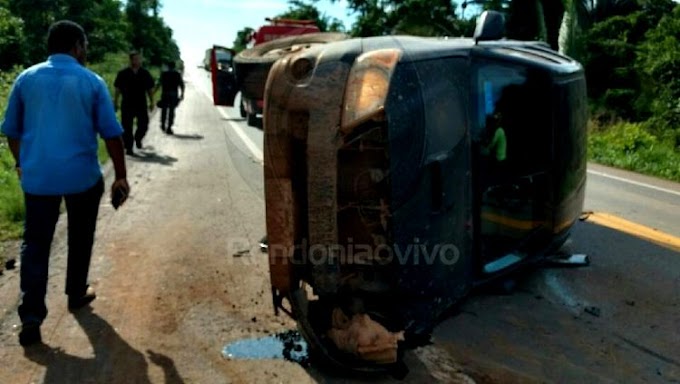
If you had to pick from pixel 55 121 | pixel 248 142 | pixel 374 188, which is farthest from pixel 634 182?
pixel 55 121

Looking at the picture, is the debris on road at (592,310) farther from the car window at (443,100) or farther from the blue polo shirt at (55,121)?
the blue polo shirt at (55,121)

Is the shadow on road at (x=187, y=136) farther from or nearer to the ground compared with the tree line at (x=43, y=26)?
nearer to the ground

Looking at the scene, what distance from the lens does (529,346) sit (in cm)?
429

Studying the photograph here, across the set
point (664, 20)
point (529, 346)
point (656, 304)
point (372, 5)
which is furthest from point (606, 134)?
point (372, 5)

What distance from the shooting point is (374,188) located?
3652mm

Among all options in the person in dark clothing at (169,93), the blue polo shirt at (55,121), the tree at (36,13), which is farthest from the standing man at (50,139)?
the tree at (36,13)

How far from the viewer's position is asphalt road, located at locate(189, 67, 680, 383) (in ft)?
13.1

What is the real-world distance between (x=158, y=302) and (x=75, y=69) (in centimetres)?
162

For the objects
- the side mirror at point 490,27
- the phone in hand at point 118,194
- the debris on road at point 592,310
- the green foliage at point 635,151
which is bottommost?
the green foliage at point 635,151

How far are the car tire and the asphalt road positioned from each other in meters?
2.57

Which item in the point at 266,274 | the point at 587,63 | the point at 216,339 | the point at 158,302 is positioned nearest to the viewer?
the point at 216,339

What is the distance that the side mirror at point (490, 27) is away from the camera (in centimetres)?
446

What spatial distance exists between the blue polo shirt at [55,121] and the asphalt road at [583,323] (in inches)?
91.6

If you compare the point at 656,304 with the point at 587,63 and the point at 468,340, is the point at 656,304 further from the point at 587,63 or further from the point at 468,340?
the point at 587,63
